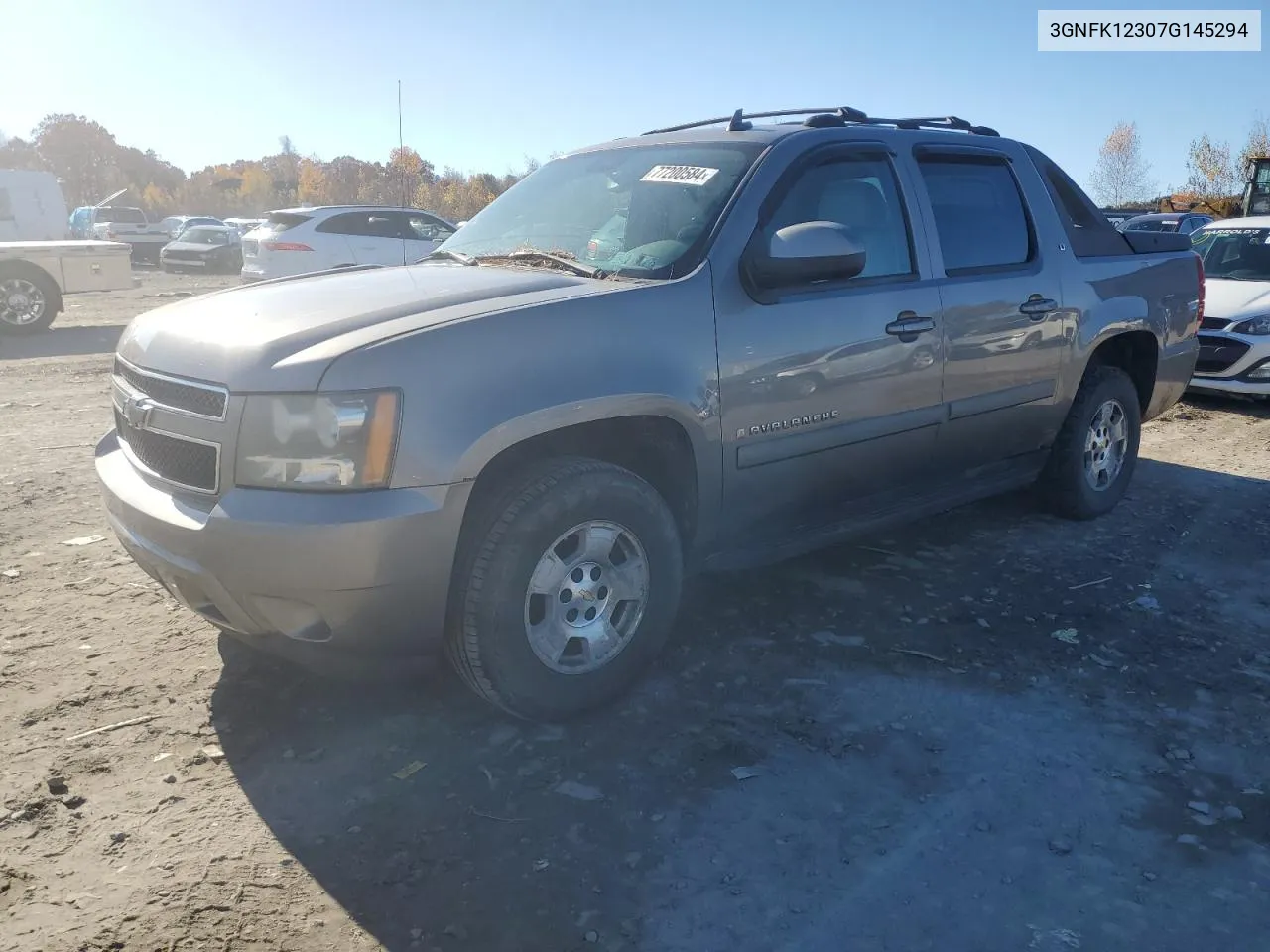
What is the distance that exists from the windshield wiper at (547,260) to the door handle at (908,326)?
120cm

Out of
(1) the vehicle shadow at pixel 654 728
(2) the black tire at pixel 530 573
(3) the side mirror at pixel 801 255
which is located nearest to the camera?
(1) the vehicle shadow at pixel 654 728

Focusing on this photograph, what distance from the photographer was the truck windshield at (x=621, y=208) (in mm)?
3615

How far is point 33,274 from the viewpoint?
43.9 ft

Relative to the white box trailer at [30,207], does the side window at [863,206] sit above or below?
below

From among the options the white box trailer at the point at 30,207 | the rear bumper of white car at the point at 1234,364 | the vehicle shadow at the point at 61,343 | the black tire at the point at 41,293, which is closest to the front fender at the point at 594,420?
the rear bumper of white car at the point at 1234,364

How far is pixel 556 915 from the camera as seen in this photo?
7.92ft

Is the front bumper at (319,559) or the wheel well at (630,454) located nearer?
the front bumper at (319,559)

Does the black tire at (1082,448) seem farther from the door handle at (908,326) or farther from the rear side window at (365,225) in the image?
the rear side window at (365,225)

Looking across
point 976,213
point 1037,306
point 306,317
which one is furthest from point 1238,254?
point 306,317

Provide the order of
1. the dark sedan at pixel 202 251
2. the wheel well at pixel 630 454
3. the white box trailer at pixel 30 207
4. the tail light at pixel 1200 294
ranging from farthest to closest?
the dark sedan at pixel 202 251 → the white box trailer at pixel 30 207 → the tail light at pixel 1200 294 → the wheel well at pixel 630 454

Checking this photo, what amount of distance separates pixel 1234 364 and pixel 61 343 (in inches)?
523

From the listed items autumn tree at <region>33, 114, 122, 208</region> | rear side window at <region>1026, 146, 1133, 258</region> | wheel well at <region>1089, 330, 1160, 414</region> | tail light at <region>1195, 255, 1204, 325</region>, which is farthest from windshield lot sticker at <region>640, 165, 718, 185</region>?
autumn tree at <region>33, 114, 122, 208</region>

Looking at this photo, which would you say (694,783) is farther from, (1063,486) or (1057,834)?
(1063,486)

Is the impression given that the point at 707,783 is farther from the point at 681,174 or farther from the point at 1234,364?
the point at 1234,364
